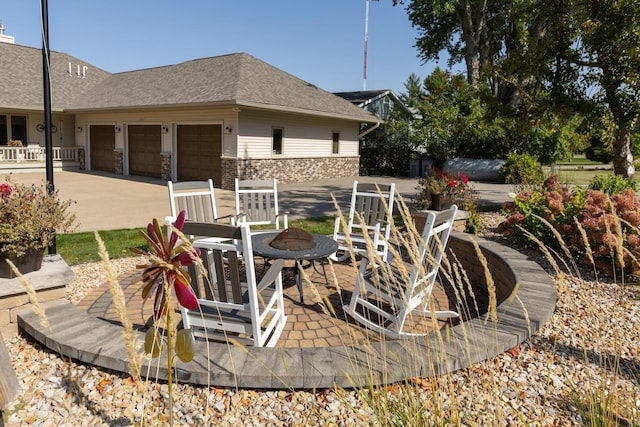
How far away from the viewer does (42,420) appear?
2.39 m

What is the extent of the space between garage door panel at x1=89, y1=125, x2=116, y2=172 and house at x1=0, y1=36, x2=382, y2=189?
5 cm

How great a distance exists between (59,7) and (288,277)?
4.02 meters

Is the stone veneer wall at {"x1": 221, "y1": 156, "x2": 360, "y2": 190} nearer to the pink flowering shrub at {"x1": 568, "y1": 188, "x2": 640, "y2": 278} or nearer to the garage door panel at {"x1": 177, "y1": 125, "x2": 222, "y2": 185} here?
the garage door panel at {"x1": 177, "y1": 125, "x2": 222, "y2": 185}

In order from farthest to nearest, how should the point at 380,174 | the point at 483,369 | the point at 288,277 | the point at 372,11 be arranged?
the point at 372,11 < the point at 380,174 < the point at 288,277 < the point at 483,369

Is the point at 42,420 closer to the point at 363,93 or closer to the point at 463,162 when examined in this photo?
the point at 463,162

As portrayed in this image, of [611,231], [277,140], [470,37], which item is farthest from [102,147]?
[611,231]

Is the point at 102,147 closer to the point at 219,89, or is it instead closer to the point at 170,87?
the point at 170,87

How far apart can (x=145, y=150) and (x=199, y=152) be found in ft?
12.0

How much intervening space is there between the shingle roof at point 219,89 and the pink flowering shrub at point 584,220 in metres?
10.3

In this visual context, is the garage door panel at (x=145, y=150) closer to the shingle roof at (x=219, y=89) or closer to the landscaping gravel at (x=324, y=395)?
the shingle roof at (x=219, y=89)

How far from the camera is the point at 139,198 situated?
503 inches

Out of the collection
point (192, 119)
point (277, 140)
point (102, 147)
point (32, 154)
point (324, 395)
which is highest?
point (192, 119)

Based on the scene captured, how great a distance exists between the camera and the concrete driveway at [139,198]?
9.67 meters

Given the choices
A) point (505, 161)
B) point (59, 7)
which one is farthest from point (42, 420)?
point (505, 161)
